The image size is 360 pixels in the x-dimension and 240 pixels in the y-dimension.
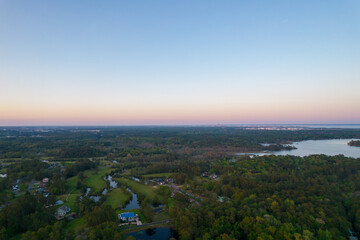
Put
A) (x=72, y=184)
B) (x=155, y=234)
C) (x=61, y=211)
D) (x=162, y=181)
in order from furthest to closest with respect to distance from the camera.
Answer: (x=162, y=181) → (x=72, y=184) → (x=61, y=211) → (x=155, y=234)

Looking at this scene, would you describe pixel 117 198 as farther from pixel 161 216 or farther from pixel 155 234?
pixel 155 234

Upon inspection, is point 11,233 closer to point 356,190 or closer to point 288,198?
point 288,198

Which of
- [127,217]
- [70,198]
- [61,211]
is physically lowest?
[70,198]

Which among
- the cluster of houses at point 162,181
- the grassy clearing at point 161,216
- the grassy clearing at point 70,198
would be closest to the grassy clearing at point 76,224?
the grassy clearing at point 70,198

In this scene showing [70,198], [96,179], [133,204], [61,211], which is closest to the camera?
[61,211]

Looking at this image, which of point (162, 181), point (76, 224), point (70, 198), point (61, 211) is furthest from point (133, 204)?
point (162, 181)

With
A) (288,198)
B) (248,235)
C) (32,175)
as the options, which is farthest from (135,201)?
(32,175)

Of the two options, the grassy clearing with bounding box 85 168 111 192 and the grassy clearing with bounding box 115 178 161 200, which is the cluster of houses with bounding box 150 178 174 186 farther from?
the grassy clearing with bounding box 85 168 111 192
